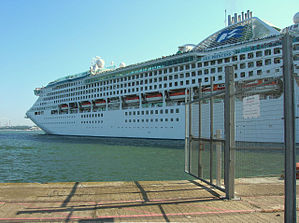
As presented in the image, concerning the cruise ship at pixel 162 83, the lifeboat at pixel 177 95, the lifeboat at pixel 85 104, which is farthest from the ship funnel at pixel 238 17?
the lifeboat at pixel 85 104

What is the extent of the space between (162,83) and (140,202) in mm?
34576

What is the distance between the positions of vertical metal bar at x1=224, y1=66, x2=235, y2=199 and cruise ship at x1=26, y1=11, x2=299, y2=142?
1811 centimetres

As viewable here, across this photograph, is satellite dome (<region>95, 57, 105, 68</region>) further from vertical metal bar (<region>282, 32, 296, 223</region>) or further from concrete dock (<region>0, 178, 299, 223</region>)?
vertical metal bar (<region>282, 32, 296, 223</region>)

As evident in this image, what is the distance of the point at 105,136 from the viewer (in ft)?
145

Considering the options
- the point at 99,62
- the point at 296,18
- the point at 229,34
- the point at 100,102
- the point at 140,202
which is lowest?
the point at 140,202

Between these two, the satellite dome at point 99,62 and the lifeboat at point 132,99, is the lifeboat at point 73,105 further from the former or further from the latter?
the lifeboat at point 132,99

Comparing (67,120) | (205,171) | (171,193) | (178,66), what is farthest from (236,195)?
(67,120)

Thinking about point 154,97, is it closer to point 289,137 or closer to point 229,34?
point 229,34

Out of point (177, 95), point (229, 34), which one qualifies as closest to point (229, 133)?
point (177, 95)

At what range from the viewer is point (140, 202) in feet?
17.6

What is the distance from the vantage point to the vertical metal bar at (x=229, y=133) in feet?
18.6

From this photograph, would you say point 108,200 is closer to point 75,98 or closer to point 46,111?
point 75,98

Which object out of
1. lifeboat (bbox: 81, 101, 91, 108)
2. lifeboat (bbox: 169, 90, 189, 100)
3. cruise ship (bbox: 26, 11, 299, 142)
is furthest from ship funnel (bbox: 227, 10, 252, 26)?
lifeboat (bbox: 81, 101, 91, 108)

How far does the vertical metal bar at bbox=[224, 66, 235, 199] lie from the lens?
18.6 feet
